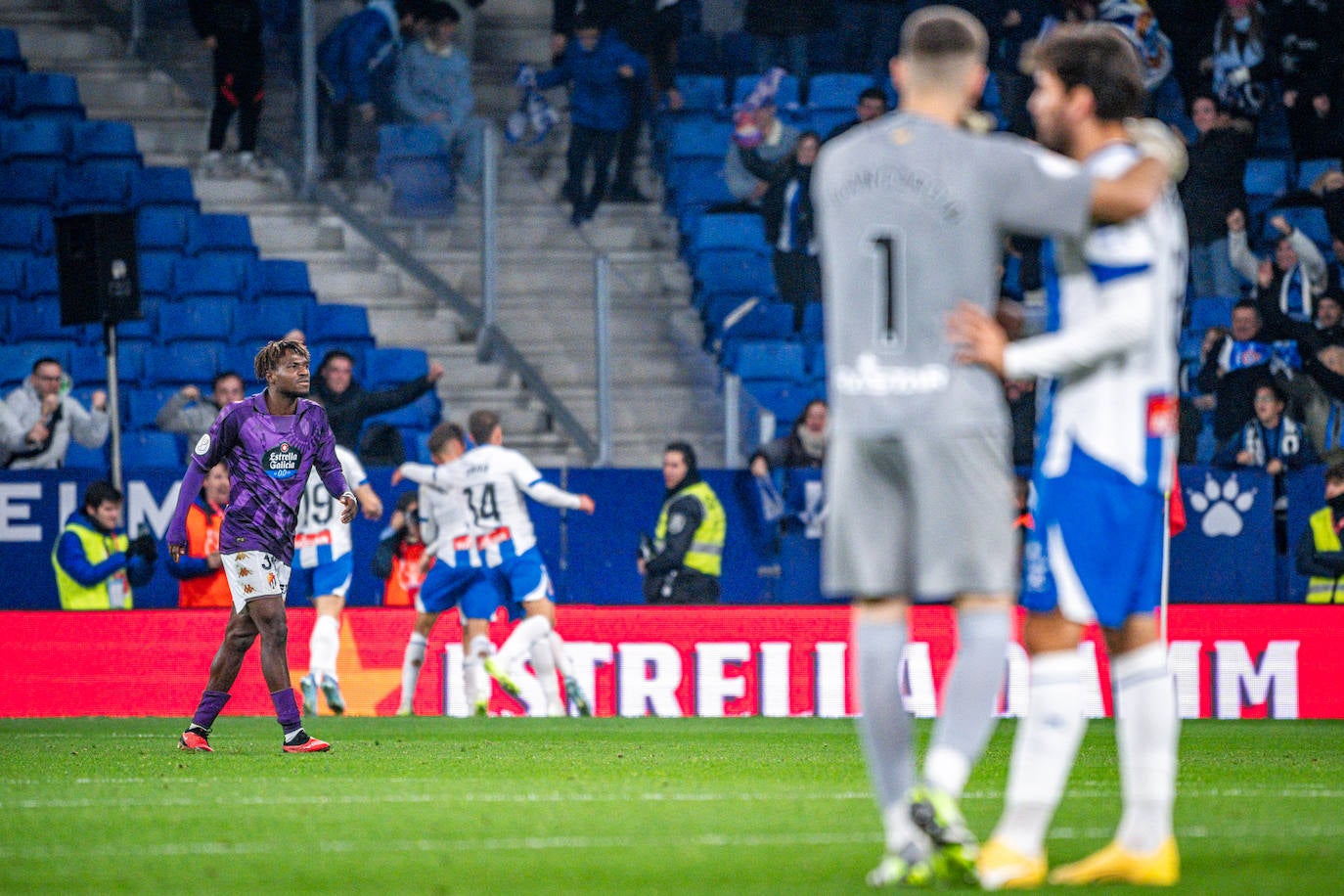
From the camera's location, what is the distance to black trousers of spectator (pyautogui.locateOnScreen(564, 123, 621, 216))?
19.2 m

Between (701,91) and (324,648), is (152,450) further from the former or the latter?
(701,91)

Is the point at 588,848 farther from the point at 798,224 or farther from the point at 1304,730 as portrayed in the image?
the point at 798,224

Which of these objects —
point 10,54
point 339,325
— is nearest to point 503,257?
point 339,325

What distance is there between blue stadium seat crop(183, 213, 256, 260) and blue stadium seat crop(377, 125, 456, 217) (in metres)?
1.87

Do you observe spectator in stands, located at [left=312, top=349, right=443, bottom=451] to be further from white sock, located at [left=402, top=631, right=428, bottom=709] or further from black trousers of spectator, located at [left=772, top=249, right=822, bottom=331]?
black trousers of spectator, located at [left=772, top=249, right=822, bottom=331]

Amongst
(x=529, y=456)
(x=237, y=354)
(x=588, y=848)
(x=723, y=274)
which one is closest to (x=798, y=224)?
(x=723, y=274)

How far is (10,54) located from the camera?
20.6 meters

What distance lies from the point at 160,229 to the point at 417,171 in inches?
110

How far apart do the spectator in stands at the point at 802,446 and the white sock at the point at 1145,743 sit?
432 inches

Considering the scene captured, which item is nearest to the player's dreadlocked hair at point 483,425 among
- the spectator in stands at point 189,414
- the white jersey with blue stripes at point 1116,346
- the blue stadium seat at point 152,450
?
the spectator in stands at point 189,414

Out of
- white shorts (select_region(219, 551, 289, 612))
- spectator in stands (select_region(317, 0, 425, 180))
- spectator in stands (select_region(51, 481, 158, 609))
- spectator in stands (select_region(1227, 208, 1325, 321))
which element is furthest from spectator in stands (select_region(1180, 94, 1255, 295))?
white shorts (select_region(219, 551, 289, 612))

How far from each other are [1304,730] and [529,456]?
702 centimetres

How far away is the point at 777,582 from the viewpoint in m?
16.4

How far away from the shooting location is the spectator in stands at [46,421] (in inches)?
648
